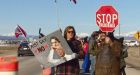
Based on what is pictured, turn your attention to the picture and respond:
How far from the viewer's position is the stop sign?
53.7 ft

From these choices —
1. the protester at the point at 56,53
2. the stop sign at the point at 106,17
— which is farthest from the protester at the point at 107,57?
the stop sign at the point at 106,17

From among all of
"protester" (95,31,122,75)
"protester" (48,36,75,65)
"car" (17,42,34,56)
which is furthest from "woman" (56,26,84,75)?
"car" (17,42,34,56)

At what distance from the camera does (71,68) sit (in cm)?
864

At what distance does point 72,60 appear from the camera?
861 centimetres

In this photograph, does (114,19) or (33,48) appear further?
(114,19)

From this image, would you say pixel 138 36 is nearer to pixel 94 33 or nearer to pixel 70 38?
pixel 94 33

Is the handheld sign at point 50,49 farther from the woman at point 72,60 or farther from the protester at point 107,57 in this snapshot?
the protester at point 107,57

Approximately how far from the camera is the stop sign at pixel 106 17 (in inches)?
644

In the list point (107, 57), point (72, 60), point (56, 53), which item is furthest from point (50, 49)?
point (107, 57)

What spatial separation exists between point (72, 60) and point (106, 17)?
8344 mm

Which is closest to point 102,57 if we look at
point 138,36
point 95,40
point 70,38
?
point 95,40

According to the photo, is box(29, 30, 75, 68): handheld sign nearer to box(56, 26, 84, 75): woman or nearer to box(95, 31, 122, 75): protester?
box(56, 26, 84, 75): woman

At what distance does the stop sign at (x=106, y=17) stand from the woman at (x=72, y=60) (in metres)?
7.43

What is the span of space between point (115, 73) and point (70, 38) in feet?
6.14
